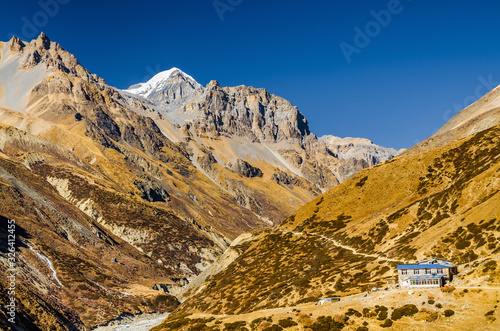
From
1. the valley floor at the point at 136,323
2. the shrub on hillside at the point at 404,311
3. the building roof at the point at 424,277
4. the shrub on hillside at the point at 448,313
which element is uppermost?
the valley floor at the point at 136,323

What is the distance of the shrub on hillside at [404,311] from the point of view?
55.0 m

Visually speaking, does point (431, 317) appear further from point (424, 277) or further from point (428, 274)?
point (428, 274)

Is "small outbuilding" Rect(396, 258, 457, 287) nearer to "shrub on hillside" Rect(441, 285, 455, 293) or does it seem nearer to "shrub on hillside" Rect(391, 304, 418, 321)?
"shrub on hillside" Rect(441, 285, 455, 293)

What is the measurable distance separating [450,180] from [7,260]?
145 meters

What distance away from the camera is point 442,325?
5078cm

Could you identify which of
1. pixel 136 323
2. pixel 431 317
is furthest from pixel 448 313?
pixel 136 323

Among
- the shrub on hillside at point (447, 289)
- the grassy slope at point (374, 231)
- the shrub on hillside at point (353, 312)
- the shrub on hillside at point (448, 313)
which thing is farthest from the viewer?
the grassy slope at point (374, 231)

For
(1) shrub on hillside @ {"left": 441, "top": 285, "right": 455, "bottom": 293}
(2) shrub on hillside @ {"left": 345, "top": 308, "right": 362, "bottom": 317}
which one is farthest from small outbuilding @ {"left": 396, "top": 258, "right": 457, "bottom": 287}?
(2) shrub on hillside @ {"left": 345, "top": 308, "right": 362, "bottom": 317}

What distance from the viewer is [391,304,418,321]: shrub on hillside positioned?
5497cm

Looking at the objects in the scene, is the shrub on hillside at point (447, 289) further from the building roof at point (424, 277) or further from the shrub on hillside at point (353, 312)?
the shrub on hillside at point (353, 312)

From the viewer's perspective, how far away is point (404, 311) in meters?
55.7

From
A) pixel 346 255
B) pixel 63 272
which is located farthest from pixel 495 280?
pixel 63 272

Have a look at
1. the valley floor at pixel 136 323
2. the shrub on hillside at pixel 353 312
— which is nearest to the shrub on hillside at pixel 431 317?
the shrub on hillside at pixel 353 312

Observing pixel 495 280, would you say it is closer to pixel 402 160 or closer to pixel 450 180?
pixel 450 180
